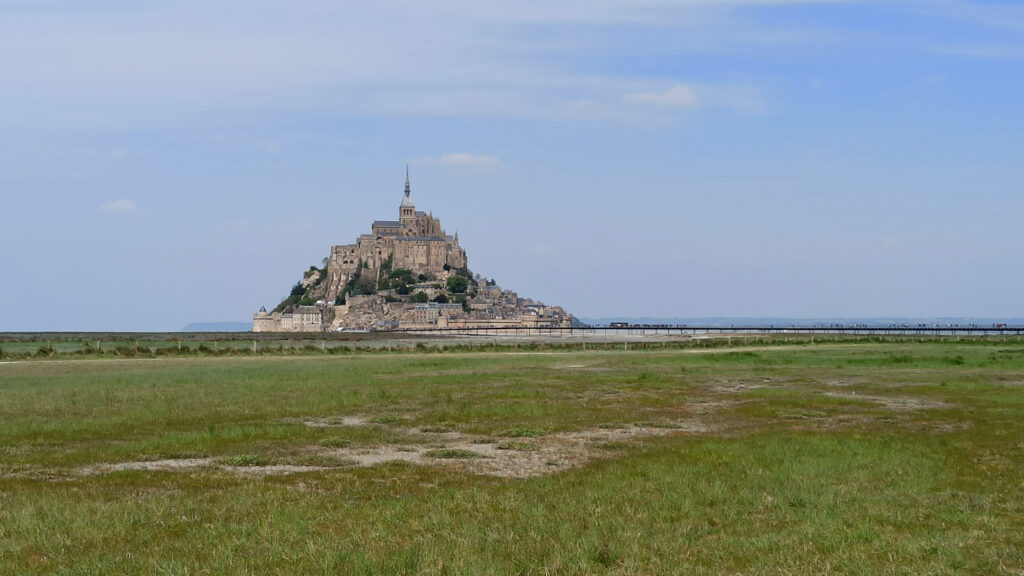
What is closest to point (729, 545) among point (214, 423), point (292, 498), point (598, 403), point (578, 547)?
point (578, 547)

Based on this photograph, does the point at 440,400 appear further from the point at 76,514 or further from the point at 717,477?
the point at 76,514

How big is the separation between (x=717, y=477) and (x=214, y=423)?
569 inches

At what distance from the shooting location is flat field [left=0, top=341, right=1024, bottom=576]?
33.4 feet

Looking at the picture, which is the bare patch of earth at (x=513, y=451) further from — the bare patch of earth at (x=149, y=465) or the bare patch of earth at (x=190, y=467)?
the bare patch of earth at (x=149, y=465)

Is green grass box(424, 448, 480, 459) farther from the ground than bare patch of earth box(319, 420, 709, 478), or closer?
farther from the ground

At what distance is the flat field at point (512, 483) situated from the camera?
33.4ft

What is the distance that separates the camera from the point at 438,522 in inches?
468

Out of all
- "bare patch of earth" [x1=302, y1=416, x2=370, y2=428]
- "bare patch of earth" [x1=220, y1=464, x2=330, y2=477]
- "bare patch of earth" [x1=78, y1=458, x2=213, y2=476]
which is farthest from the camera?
"bare patch of earth" [x1=302, y1=416, x2=370, y2=428]

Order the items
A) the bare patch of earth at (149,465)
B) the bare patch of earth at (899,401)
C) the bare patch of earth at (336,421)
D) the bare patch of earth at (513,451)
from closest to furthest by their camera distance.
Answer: the bare patch of earth at (149,465) < the bare patch of earth at (513,451) < the bare patch of earth at (336,421) < the bare patch of earth at (899,401)

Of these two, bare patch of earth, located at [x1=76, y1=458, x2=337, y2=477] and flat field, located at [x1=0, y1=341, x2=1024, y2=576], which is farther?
bare patch of earth, located at [x1=76, y1=458, x2=337, y2=477]

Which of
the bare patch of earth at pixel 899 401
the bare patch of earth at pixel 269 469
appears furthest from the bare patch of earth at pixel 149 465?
the bare patch of earth at pixel 899 401

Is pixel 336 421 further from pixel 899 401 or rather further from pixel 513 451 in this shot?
pixel 899 401

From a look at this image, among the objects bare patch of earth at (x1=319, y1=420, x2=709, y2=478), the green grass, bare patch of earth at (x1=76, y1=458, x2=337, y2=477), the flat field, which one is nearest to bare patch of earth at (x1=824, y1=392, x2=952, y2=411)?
the flat field

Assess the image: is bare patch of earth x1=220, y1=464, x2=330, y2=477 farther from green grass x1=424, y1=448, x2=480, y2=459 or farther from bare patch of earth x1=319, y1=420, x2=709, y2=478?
green grass x1=424, y1=448, x2=480, y2=459
